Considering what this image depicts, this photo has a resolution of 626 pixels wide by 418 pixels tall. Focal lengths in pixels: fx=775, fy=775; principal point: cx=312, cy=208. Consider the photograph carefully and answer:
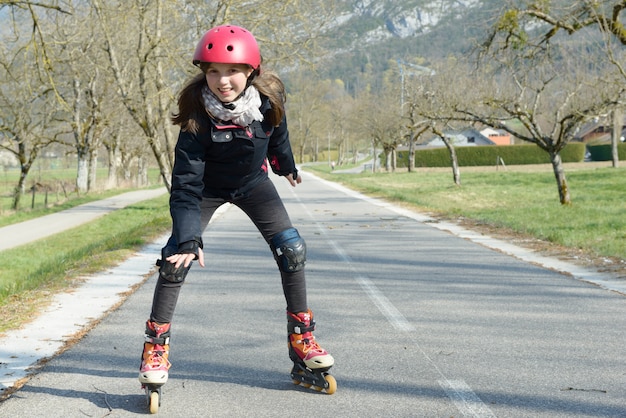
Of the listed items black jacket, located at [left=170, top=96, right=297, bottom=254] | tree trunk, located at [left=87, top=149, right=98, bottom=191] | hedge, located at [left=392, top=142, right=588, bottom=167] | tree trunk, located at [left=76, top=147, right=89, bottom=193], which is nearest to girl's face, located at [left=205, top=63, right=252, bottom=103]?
black jacket, located at [left=170, top=96, right=297, bottom=254]

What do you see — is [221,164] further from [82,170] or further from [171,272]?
[82,170]

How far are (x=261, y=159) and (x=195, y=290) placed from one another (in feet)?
12.9

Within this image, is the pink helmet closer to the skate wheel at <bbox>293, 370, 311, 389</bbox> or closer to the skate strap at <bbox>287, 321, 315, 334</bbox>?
the skate strap at <bbox>287, 321, 315, 334</bbox>

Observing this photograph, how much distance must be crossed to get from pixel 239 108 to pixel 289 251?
0.81m

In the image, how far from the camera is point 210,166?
3975 millimetres

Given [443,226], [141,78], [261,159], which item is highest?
[141,78]

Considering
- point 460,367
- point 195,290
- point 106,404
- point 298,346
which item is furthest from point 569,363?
point 195,290

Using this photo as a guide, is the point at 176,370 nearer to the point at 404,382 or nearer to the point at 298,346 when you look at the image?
the point at 298,346

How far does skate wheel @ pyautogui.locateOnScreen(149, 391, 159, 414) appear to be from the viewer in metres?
3.67

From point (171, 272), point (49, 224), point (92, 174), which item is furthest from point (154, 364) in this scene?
point (92, 174)

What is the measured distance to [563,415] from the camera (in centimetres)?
360

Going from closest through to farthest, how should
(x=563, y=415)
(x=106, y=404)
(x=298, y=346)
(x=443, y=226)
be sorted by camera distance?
(x=563, y=415)
(x=106, y=404)
(x=298, y=346)
(x=443, y=226)

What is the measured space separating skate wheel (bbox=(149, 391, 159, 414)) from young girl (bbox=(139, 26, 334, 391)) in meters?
0.06

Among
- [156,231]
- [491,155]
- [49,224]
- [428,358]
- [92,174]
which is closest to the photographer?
[428,358]
